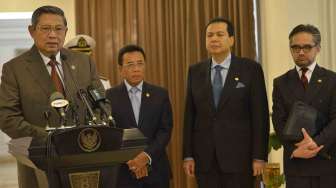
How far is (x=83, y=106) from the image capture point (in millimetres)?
1906

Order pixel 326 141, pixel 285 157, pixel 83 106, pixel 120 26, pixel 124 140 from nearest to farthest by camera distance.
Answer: pixel 124 140
pixel 83 106
pixel 326 141
pixel 285 157
pixel 120 26

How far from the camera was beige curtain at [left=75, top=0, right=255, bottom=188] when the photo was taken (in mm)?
4945

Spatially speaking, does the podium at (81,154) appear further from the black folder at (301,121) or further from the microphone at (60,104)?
the black folder at (301,121)

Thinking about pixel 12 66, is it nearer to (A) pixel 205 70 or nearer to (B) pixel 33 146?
Result: (B) pixel 33 146

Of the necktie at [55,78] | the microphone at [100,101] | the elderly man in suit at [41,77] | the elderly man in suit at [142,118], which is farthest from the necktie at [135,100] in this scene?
the microphone at [100,101]

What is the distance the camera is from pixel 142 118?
3266mm

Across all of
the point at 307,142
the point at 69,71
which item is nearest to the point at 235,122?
the point at 307,142

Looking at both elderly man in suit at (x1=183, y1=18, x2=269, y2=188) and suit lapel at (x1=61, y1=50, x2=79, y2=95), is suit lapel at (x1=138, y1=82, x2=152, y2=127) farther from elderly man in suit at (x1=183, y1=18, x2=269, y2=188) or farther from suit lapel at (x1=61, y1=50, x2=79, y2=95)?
suit lapel at (x1=61, y1=50, x2=79, y2=95)

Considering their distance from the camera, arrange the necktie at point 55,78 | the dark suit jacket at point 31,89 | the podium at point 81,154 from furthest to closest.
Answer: the necktie at point 55,78 < the dark suit jacket at point 31,89 < the podium at point 81,154

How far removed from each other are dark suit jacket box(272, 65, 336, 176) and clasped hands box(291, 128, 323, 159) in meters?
0.03

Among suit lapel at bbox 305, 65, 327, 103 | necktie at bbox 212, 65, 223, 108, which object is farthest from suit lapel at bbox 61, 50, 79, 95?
suit lapel at bbox 305, 65, 327, 103

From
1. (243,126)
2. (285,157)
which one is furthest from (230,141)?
(285,157)

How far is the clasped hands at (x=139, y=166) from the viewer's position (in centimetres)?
313

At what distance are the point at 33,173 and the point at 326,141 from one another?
166cm
